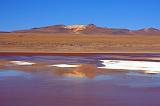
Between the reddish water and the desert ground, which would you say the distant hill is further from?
the reddish water

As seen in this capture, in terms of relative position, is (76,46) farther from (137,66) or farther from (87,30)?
(87,30)

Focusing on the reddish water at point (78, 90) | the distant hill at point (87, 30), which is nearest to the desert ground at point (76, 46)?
the reddish water at point (78, 90)

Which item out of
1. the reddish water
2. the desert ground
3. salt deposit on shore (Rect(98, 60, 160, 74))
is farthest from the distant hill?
the reddish water

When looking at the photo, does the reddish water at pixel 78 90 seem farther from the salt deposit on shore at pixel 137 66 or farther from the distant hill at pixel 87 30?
the distant hill at pixel 87 30

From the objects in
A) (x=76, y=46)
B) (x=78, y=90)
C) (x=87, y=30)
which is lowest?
(x=78, y=90)

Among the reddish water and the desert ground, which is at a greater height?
the desert ground

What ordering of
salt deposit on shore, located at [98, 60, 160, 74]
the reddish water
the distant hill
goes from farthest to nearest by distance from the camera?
the distant hill
salt deposit on shore, located at [98, 60, 160, 74]
the reddish water

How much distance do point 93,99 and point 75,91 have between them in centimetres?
150

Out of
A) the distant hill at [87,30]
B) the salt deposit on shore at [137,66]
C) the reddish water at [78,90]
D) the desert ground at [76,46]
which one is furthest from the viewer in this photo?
the distant hill at [87,30]

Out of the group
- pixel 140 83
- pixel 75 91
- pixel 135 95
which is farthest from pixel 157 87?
pixel 75 91

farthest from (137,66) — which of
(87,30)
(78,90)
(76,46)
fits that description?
(87,30)

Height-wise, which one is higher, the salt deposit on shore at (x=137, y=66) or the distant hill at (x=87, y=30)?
the distant hill at (x=87, y=30)

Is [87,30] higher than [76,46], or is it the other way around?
[87,30]

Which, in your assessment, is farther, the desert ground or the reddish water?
the desert ground
